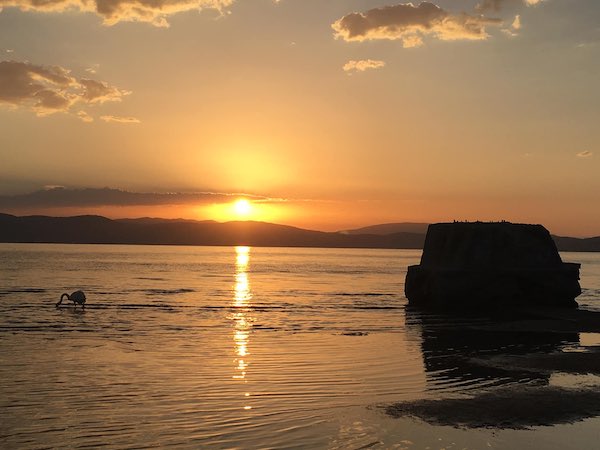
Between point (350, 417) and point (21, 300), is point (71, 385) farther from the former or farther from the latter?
point (21, 300)

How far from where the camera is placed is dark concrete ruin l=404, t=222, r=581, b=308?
45.3 metres

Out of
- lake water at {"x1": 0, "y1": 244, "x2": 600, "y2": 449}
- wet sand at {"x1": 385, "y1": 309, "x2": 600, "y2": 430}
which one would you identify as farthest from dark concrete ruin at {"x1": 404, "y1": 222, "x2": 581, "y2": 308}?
wet sand at {"x1": 385, "y1": 309, "x2": 600, "y2": 430}

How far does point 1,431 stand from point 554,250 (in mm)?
43020

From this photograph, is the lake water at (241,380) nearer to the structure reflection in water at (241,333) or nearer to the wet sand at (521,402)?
the structure reflection in water at (241,333)

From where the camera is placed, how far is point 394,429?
44.4 feet

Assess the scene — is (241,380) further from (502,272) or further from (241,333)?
(502,272)

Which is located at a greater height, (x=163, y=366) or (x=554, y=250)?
(x=554, y=250)

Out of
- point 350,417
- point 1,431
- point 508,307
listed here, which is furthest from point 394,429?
point 508,307

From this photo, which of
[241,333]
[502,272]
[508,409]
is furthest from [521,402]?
[502,272]

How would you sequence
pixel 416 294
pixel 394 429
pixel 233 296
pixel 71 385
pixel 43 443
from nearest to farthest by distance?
pixel 43 443 → pixel 394 429 → pixel 71 385 → pixel 416 294 → pixel 233 296

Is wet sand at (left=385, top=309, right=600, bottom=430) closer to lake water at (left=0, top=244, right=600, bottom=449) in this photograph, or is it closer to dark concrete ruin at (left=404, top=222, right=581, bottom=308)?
lake water at (left=0, top=244, right=600, bottom=449)

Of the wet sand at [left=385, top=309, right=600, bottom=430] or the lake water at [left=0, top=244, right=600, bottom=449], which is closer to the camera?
the lake water at [left=0, top=244, right=600, bottom=449]

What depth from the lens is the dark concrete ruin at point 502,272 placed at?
4531 centimetres

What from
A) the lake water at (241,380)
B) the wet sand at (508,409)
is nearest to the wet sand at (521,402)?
the wet sand at (508,409)
